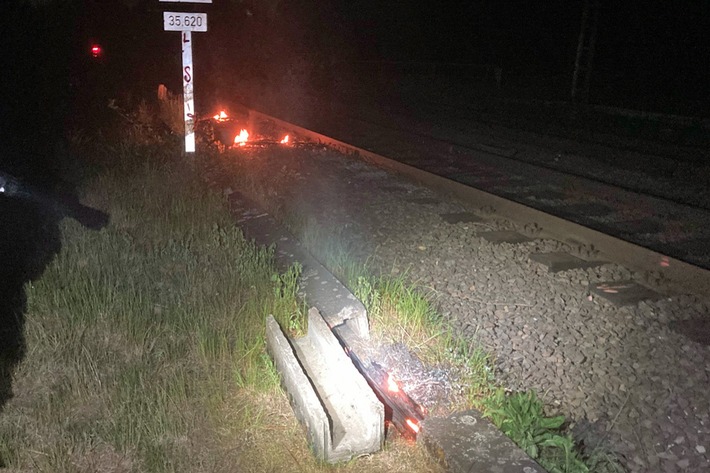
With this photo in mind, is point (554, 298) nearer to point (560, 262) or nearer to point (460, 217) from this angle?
point (560, 262)

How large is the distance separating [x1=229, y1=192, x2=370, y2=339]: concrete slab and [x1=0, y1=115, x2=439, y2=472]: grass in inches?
7.2

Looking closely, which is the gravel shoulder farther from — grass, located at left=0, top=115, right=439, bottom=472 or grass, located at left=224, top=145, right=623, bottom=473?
grass, located at left=0, top=115, right=439, bottom=472

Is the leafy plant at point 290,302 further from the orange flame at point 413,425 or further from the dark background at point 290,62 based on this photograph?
the dark background at point 290,62

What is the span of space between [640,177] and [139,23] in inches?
489

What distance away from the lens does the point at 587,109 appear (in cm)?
1817

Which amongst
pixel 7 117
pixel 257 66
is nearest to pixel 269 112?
pixel 257 66

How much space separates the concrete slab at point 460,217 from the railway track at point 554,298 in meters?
0.01

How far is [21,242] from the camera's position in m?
6.87

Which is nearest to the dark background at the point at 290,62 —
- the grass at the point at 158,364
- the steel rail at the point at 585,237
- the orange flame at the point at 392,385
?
the grass at the point at 158,364

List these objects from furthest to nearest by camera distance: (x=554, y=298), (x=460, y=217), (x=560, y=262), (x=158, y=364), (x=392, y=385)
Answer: (x=460, y=217) < (x=560, y=262) < (x=554, y=298) < (x=158, y=364) < (x=392, y=385)

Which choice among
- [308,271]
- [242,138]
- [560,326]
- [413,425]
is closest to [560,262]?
[560,326]

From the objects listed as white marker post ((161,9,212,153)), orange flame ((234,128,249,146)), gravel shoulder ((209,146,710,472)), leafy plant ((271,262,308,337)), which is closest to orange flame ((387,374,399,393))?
gravel shoulder ((209,146,710,472))

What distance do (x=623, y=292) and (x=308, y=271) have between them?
2870mm

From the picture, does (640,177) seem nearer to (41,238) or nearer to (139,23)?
(41,238)
